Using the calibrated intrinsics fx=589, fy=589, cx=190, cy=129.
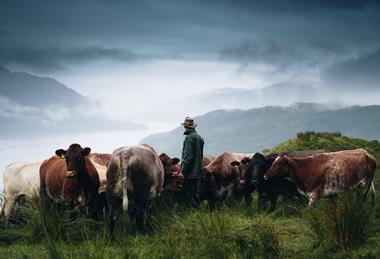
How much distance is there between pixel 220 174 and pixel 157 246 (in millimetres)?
6459

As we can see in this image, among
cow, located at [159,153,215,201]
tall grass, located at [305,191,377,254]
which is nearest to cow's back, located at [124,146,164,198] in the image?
cow, located at [159,153,215,201]

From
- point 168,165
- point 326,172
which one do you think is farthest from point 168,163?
point 326,172

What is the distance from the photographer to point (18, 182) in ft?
57.2

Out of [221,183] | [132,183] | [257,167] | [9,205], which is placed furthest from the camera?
[221,183]

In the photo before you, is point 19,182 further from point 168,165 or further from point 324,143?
point 324,143

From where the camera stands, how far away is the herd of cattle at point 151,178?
45.2 feet

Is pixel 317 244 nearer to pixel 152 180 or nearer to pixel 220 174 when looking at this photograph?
pixel 152 180

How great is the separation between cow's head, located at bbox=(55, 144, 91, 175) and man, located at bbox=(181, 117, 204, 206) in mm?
2984

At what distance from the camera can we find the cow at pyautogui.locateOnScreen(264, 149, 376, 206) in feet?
52.7

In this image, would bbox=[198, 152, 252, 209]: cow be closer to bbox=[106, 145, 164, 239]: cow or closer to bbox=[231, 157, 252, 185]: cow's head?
bbox=[231, 157, 252, 185]: cow's head

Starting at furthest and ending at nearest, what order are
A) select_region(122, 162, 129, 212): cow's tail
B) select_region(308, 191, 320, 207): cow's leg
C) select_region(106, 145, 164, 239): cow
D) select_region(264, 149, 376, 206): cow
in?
select_region(264, 149, 376, 206): cow < select_region(308, 191, 320, 207): cow's leg < select_region(106, 145, 164, 239): cow < select_region(122, 162, 129, 212): cow's tail

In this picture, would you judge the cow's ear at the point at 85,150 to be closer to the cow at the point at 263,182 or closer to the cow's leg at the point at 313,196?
the cow at the point at 263,182

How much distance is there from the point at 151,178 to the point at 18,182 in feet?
17.4

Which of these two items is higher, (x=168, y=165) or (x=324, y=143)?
(x=324, y=143)
